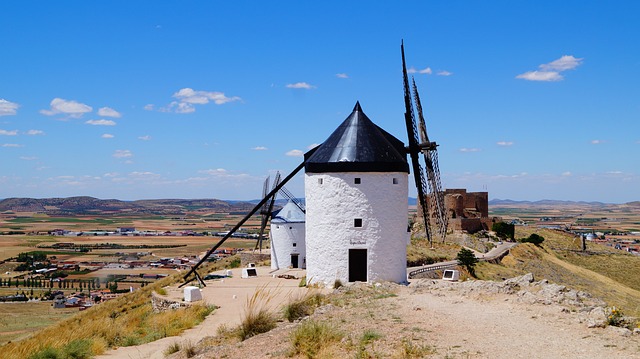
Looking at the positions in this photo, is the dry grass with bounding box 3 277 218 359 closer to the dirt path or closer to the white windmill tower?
the dirt path

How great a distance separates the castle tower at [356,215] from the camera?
16.8 metres

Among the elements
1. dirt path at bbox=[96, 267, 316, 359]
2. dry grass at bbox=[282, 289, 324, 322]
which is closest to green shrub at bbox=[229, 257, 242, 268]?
dirt path at bbox=[96, 267, 316, 359]

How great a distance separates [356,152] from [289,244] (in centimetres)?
942

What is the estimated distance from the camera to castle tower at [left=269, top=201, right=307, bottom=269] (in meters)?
25.3

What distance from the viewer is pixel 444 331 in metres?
8.91

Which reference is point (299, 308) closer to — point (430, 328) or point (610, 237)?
point (430, 328)

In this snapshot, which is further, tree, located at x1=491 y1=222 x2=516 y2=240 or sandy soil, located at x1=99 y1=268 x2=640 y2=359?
tree, located at x1=491 y1=222 x2=516 y2=240

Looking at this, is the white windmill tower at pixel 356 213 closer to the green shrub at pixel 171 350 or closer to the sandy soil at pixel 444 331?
the sandy soil at pixel 444 331

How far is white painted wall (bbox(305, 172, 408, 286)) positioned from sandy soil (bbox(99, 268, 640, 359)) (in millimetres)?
3281

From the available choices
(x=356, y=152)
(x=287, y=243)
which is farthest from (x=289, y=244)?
(x=356, y=152)

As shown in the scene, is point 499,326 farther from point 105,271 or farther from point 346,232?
point 105,271

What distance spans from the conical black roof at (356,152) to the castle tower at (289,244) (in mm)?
7496

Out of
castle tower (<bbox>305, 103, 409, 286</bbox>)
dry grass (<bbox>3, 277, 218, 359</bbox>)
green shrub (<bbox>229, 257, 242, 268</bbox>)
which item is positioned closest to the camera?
dry grass (<bbox>3, 277, 218, 359</bbox>)

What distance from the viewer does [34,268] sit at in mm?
86875
